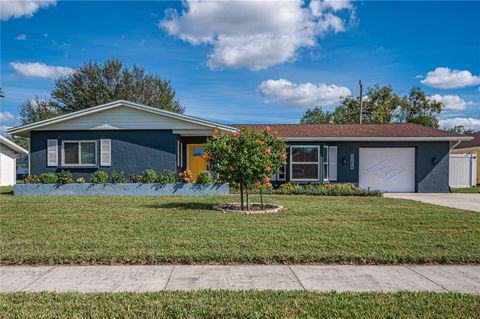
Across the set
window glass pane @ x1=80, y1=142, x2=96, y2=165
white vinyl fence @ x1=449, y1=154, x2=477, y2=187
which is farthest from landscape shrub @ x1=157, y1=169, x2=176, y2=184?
white vinyl fence @ x1=449, y1=154, x2=477, y2=187

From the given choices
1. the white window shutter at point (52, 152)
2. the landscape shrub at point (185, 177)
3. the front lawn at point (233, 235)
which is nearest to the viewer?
the front lawn at point (233, 235)

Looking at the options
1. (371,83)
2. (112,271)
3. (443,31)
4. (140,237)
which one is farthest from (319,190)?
(371,83)

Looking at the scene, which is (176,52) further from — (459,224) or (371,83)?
(371,83)

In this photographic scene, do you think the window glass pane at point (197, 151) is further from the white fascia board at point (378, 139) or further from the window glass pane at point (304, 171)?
the window glass pane at point (304, 171)

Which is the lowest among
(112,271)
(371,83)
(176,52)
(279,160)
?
(112,271)

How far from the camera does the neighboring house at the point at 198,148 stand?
1527cm

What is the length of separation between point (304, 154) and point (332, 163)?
1373mm

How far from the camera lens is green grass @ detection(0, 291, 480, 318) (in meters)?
3.34

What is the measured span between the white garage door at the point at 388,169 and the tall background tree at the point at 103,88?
2530 cm

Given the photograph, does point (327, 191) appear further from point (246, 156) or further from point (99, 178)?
point (99, 178)

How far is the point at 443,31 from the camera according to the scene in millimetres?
13625

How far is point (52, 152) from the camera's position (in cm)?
1541

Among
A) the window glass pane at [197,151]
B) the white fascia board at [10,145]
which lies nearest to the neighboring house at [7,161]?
the white fascia board at [10,145]

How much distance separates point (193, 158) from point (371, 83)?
2498 centimetres
